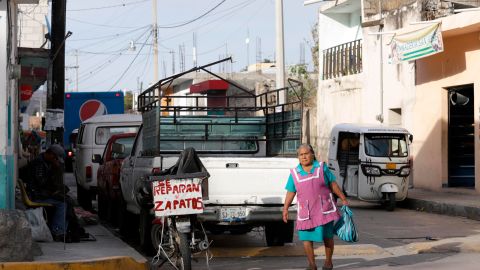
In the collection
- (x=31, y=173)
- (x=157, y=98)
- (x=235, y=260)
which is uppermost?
(x=157, y=98)

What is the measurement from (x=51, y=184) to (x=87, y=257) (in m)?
2.56

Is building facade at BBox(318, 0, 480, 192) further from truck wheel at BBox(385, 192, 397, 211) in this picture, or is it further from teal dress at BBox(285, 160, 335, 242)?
teal dress at BBox(285, 160, 335, 242)

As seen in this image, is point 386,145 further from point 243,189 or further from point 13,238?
point 13,238

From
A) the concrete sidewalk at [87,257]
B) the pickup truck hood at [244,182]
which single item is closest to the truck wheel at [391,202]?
the concrete sidewalk at [87,257]

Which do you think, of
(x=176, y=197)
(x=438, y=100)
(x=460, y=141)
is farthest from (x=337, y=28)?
(x=176, y=197)

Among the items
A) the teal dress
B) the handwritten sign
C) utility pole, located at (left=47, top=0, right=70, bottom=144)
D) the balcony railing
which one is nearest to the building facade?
the balcony railing

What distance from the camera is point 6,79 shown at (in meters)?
10.9

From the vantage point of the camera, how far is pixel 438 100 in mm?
26531

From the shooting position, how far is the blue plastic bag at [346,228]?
1048 centimetres

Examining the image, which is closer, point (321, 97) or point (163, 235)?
point (163, 235)

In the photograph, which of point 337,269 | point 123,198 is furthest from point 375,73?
point 337,269

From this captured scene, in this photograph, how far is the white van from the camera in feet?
68.9

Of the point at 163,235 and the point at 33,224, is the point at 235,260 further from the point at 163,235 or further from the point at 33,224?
the point at 33,224

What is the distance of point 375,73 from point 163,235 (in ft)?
68.7
